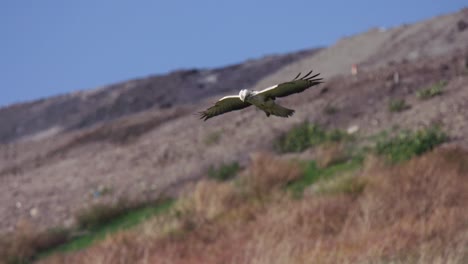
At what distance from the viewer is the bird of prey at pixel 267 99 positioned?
2703mm

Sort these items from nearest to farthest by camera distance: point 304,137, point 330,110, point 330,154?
point 330,154 < point 304,137 < point 330,110

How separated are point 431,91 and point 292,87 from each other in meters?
A: 20.2

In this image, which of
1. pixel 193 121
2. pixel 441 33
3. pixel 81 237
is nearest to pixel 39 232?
pixel 81 237

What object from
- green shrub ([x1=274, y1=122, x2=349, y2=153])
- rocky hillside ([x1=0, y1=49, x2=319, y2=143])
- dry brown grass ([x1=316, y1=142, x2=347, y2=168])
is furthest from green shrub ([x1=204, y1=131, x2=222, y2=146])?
rocky hillside ([x1=0, y1=49, x2=319, y2=143])

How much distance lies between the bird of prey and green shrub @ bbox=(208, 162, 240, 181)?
18932 mm

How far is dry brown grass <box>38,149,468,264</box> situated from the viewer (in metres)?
10.8

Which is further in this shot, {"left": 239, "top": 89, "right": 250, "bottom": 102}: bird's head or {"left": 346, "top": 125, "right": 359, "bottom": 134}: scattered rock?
{"left": 346, "top": 125, "right": 359, "bottom": 134}: scattered rock

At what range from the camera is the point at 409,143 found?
724 inches

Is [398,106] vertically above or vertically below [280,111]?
below

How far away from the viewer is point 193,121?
29828 millimetres

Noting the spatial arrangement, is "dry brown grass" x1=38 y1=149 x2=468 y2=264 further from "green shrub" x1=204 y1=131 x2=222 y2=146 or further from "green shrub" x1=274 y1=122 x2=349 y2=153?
"green shrub" x1=204 y1=131 x2=222 y2=146

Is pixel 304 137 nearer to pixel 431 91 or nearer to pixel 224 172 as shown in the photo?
pixel 224 172

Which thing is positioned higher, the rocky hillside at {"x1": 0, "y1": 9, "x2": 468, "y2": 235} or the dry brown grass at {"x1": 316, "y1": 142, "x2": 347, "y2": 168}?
the rocky hillside at {"x1": 0, "y1": 9, "x2": 468, "y2": 235}

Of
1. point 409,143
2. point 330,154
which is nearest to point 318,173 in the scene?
point 330,154
